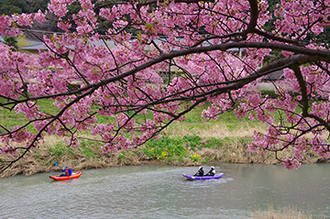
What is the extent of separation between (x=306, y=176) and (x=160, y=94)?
22.5 feet

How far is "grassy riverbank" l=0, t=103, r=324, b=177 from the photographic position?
8641mm

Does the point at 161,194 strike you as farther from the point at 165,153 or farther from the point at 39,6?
the point at 39,6

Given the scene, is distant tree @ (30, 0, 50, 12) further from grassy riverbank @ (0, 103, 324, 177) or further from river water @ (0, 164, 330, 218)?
river water @ (0, 164, 330, 218)

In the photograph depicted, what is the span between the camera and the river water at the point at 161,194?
18.3 feet

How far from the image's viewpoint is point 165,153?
1009 centimetres

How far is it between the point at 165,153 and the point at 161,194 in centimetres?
345

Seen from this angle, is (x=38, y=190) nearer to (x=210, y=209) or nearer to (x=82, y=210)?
(x=82, y=210)

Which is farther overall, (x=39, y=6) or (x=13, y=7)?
(x=39, y=6)

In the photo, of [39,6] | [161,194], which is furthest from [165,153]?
[39,6]

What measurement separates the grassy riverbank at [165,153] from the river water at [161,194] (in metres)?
0.46

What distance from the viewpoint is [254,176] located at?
829 cm

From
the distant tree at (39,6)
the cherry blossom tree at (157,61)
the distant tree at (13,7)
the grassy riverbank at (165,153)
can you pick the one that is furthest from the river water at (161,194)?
the distant tree at (39,6)

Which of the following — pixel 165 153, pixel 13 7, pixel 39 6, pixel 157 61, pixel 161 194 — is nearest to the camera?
pixel 157 61

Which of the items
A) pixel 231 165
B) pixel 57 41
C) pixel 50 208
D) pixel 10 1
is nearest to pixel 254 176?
pixel 231 165
